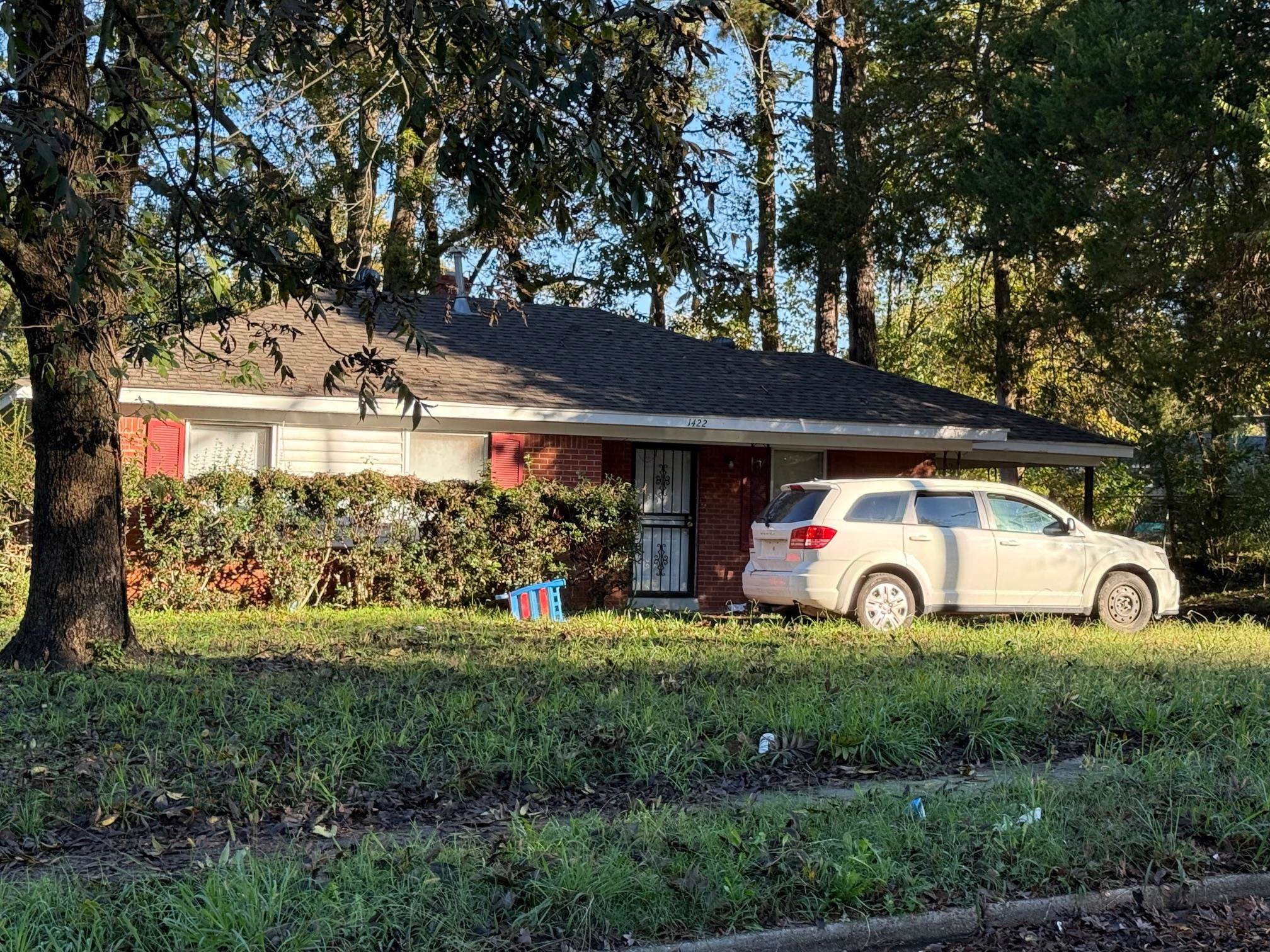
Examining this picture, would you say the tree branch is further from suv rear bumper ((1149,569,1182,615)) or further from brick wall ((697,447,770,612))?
suv rear bumper ((1149,569,1182,615))

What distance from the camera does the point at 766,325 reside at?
101ft

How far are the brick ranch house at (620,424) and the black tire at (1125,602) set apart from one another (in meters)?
3.88

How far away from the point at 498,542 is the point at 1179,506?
46.4 feet

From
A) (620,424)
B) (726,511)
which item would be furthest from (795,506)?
(726,511)

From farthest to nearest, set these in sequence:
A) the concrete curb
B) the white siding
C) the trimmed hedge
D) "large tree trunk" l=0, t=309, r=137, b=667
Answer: the white siding
the trimmed hedge
"large tree trunk" l=0, t=309, r=137, b=667
the concrete curb

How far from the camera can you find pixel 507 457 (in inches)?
661

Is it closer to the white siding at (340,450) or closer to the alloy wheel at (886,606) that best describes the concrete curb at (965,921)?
the alloy wheel at (886,606)

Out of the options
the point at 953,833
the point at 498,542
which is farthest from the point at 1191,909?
the point at 498,542

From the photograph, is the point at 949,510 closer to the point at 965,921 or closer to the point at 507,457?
the point at 507,457

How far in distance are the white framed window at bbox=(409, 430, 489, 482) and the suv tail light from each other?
501 centimetres

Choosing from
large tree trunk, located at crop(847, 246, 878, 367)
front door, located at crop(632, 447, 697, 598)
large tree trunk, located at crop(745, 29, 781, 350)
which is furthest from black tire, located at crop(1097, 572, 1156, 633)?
large tree trunk, located at crop(847, 246, 878, 367)

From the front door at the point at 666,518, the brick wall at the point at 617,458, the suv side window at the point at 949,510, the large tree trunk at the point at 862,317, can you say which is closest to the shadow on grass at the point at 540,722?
the suv side window at the point at 949,510

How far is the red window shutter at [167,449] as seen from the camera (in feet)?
50.2

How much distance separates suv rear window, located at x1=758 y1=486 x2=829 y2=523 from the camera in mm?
13617
